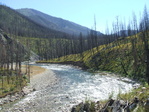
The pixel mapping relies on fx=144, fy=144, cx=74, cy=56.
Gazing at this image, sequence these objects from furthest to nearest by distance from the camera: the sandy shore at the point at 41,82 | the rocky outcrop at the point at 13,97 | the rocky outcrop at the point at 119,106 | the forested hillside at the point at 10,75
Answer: the sandy shore at the point at 41,82, the forested hillside at the point at 10,75, the rocky outcrop at the point at 13,97, the rocky outcrop at the point at 119,106

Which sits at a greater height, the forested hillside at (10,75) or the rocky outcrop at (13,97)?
the forested hillside at (10,75)

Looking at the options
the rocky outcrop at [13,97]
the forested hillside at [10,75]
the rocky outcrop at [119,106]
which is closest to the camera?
the rocky outcrop at [119,106]

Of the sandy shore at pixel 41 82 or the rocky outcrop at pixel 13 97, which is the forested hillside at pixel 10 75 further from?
the sandy shore at pixel 41 82

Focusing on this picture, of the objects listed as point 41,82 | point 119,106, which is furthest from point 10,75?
point 119,106

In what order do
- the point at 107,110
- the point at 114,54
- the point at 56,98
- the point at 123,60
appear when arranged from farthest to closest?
the point at 114,54 < the point at 123,60 < the point at 56,98 < the point at 107,110

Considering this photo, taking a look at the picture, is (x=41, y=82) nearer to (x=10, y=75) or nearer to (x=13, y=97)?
(x=10, y=75)

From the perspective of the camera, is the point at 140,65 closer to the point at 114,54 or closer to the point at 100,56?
the point at 114,54

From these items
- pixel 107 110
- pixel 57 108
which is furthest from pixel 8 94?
pixel 107 110

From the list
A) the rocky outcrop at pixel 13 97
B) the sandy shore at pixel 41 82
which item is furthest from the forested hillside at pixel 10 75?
the sandy shore at pixel 41 82

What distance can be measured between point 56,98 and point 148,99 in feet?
73.3

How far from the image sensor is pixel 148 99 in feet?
41.3

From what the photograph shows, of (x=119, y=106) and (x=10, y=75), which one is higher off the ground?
(x=119, y=106)

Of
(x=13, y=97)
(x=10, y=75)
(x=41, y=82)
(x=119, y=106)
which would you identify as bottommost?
(x=13, y=97)

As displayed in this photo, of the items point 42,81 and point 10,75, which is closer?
point 42,81
